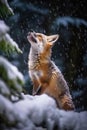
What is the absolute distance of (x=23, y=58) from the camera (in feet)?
11.7

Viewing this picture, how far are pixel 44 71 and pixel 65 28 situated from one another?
80 centimetres

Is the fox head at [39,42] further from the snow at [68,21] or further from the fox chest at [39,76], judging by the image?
the snow at [68,21]

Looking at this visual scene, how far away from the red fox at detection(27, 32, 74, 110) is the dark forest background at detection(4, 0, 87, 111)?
380mm

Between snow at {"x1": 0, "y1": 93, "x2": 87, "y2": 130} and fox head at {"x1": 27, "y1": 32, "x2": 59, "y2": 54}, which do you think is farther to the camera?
fox head at {"x1": 27, "y1": 32, "x2": 59, "y2": 54}

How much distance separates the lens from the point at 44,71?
3252 millimetres

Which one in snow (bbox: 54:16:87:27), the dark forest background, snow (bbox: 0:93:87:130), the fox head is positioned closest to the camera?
snow (bbox: 0:93:87:130)

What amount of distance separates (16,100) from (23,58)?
41.0 inches

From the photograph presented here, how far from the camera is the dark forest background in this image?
3.72 m

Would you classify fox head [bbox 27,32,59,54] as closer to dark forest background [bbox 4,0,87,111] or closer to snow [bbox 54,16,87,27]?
dark forest background [bbox 4,0,87,111]

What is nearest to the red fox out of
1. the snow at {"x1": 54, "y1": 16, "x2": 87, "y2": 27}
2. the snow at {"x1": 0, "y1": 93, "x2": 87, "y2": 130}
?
the snow at {"x1": 0, "y1": 93, "x2": 87, "y2": 130}

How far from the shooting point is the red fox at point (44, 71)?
10.6 ft

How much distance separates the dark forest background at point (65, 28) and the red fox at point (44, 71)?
1.25 feet

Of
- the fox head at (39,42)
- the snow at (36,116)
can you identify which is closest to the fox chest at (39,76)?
the fox head at (39,42)

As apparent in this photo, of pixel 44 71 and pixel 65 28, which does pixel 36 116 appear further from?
pixel 65 28
